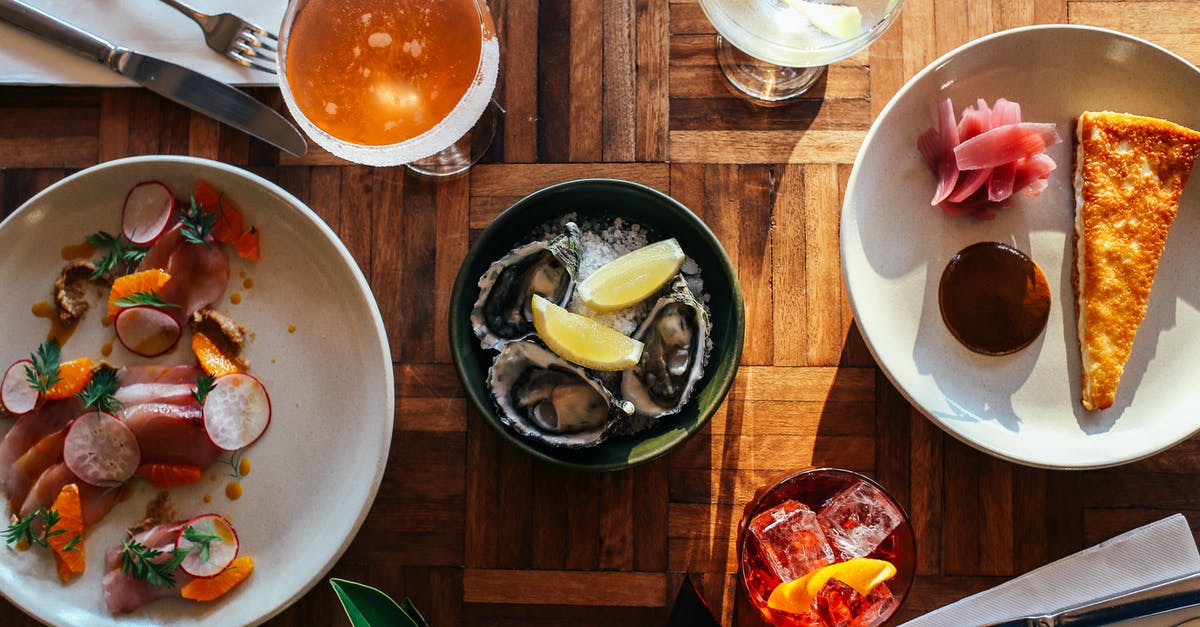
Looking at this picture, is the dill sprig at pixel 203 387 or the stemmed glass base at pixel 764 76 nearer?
the dill sprig at pixel 203 387

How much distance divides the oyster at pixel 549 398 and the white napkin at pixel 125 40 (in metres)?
0.61

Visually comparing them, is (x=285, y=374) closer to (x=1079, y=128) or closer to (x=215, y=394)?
(x=215, y=394)

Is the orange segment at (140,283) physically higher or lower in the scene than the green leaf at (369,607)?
higher

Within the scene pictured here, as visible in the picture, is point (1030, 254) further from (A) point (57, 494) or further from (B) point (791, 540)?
(A) point (57, 494)

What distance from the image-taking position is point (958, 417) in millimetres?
1189

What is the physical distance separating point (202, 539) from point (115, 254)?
1.46ft

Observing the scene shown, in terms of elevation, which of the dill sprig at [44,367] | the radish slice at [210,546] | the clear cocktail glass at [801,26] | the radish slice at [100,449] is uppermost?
the clear cocktail glass at [801,26]

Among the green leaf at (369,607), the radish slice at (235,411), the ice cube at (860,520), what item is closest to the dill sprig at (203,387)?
the radish slice at (235,411)

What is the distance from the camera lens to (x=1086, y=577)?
4.13 ft

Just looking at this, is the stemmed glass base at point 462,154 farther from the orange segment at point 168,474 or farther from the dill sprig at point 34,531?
the dill sprig at point 34,531

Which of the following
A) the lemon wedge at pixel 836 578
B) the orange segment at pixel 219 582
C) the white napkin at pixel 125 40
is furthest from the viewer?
the white napkin at pixel 125 40

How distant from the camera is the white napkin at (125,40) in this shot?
4.30 ft

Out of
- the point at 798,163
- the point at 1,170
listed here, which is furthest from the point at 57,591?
the point at 798,163

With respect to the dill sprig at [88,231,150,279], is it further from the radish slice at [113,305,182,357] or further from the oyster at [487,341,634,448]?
the oyster at [487,341,634,448]
